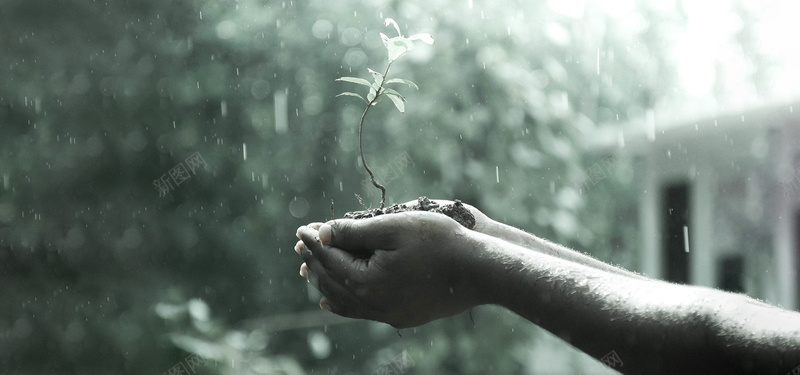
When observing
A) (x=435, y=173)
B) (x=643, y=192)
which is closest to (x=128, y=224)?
(x=435, y=173)

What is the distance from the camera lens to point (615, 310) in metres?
0.93

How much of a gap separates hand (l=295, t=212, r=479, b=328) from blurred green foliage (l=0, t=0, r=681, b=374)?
1.95 m

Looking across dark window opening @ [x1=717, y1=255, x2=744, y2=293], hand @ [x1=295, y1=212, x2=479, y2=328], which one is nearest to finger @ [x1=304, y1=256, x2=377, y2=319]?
hand @ [x1=295, y1=212, x2=479, y2=328]

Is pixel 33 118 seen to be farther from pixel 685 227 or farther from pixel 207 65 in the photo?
pixel 685 227

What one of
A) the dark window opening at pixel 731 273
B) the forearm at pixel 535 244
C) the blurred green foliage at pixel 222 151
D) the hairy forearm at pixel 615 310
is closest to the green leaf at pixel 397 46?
the forearm at pixel 535 244

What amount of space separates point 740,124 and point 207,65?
3.90m

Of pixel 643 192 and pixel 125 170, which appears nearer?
pixel 125 170

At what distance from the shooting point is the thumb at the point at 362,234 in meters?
1.14

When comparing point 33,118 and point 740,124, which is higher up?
point 33,118

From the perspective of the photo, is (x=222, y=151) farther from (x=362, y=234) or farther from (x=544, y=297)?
(x=544, y=297)

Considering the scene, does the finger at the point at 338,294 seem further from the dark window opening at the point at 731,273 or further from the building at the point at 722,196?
the dark window opening at the point at 731,273

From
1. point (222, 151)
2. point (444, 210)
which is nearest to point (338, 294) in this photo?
point (444, 210)

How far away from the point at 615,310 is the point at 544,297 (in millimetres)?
108

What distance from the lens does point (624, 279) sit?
101 cm
